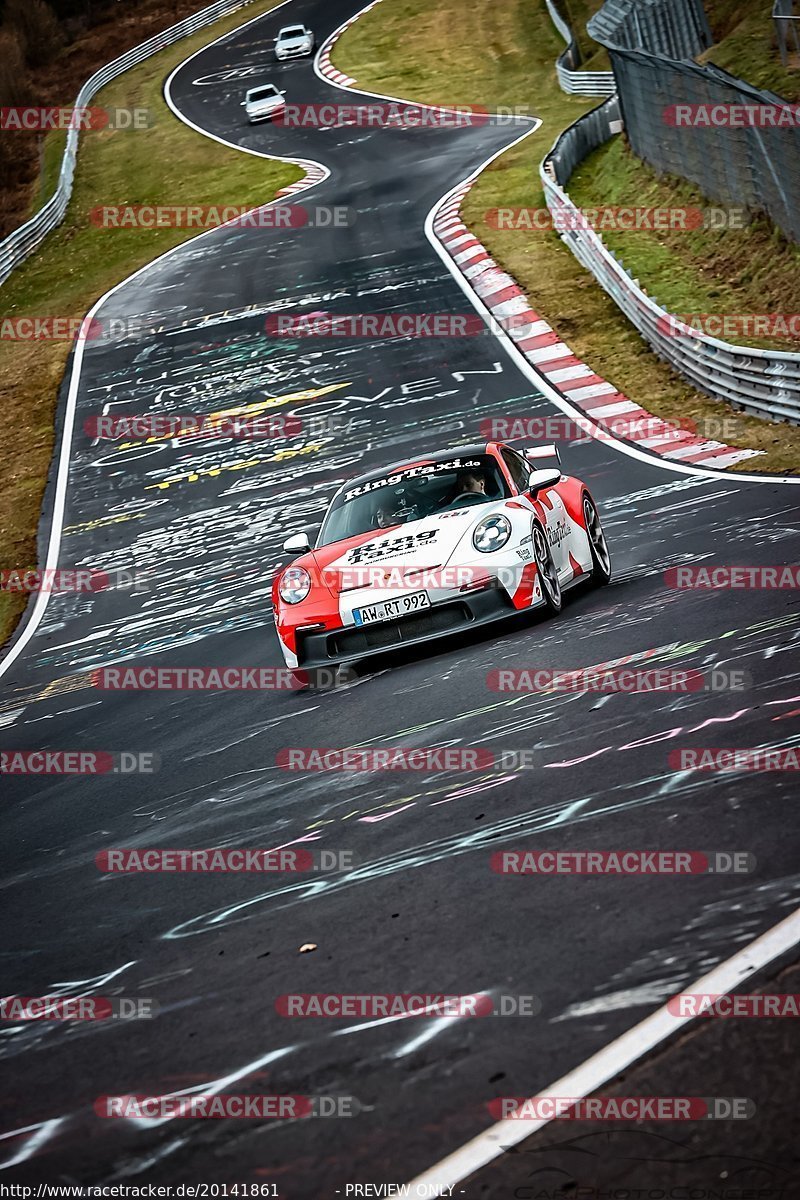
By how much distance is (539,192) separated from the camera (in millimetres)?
30672

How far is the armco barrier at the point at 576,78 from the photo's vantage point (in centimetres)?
3988

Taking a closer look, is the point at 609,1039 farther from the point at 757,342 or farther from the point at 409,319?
the point at 409,319

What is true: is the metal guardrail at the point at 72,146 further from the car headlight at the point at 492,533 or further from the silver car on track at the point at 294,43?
the car headlight at the point at 492,533

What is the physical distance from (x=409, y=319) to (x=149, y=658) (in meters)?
13.3

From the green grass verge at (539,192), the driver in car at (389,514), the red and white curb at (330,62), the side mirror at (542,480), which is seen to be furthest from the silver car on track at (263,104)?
the side mirror at (542,480)

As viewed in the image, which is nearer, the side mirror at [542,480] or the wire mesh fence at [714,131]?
the side mirror at [542,480]

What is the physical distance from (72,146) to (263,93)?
20.1 feet

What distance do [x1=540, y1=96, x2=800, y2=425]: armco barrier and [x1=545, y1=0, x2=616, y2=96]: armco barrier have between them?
10422mm

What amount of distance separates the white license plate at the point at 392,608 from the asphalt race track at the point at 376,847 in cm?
38

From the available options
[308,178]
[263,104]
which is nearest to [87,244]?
[308,178]

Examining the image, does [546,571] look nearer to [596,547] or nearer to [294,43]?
[596,547]

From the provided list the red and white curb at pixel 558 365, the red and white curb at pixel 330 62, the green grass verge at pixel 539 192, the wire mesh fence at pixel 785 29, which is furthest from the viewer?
the red and white curb at pixel 330 62

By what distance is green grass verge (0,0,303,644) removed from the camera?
22594 millimetres

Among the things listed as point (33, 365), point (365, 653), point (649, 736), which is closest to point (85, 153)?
point (33, 365)
